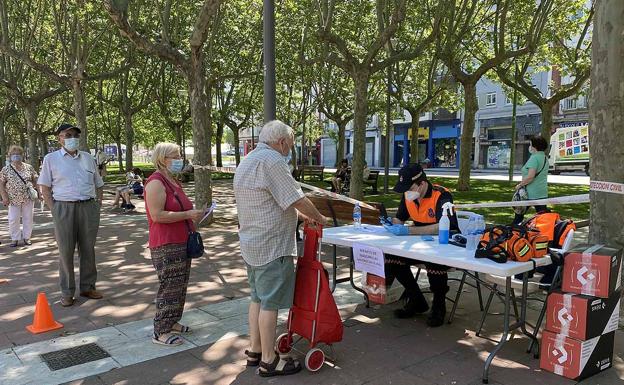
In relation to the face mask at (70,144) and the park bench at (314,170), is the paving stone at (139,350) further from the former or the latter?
the park bench at (314,170)

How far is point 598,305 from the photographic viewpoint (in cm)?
355

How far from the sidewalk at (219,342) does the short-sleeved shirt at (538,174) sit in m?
2.72

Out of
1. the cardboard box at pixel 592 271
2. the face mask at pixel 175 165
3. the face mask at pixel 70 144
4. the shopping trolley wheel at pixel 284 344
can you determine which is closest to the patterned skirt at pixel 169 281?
the face mask at pixel 175 165

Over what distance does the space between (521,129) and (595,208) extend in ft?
122

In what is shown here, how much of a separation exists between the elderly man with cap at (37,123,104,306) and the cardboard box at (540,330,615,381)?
14.6 feet

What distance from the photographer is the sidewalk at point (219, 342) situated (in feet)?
11.9

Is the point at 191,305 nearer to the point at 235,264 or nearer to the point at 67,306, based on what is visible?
the point at 67,306

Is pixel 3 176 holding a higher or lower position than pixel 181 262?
higher

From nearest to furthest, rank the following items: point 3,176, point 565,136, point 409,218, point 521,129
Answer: point 409,218 < point 3,176 < point 565,136 < point 521,129

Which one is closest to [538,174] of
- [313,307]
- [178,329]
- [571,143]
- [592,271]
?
[592,271]

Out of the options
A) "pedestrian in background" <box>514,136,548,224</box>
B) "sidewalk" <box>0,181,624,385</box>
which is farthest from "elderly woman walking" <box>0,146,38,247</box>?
"pedestrian in background" <box>514,136,548,224</box>

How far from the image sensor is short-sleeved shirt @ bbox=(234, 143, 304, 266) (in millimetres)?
3436

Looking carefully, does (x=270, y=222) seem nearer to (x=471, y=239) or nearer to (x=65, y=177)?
(x=471, y=239)

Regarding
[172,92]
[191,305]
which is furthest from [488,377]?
[172,92]
